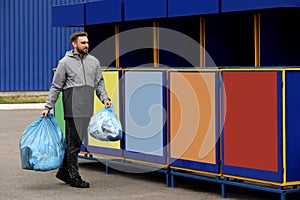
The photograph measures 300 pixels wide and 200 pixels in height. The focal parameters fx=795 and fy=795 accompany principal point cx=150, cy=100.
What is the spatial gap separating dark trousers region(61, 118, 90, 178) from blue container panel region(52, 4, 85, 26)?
217 centimetres

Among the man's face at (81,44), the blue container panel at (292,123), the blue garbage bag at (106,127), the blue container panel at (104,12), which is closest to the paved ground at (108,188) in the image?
the blue garbage bag at (106,127)

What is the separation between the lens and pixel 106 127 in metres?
8.98

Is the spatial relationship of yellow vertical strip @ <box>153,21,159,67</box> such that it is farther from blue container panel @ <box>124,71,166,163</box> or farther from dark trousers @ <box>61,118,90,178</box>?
dark trousers @ <box>61,118,90,178</box>


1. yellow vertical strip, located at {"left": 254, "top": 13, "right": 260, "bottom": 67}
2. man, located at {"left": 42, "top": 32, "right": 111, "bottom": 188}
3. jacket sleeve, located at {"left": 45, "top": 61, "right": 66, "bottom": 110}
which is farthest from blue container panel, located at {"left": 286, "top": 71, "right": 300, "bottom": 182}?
jacket sleeve, located at {"left": 45, "top": 61, "right": 66, "bottom": 110}

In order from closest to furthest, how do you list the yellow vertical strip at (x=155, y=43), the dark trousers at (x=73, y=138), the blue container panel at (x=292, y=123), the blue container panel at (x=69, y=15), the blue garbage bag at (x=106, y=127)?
the blue container panel at (x=292, y=123) → the blue garbage bag at (x=106, y=127) → the dark trousers at (x=73, y=138) → the yellow vertical strip at (x=155, y=43) → the blue container panel at (x=69, y=15)

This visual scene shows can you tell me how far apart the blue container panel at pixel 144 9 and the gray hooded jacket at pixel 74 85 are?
37.8 inches

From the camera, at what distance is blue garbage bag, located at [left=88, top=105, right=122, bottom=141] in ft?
29.5

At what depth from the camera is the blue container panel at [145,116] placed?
9141 millimetres

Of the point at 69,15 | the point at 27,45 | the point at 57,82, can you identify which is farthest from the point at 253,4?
the point at 27,45

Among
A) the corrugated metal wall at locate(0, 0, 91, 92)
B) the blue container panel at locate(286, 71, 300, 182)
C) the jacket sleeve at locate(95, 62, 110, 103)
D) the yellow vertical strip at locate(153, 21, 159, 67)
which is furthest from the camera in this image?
the corrugated metal wall at locate(0, 0, 91, 92)

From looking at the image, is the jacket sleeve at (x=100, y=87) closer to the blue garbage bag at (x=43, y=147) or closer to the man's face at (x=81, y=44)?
the man's face at (x=81, y=44)

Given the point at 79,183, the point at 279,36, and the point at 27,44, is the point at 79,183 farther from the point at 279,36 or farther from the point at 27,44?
the point at 27,44

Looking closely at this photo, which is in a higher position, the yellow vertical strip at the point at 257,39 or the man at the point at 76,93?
the yellow vertical strip at the point at 257,39

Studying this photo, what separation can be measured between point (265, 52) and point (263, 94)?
3.03 feet
